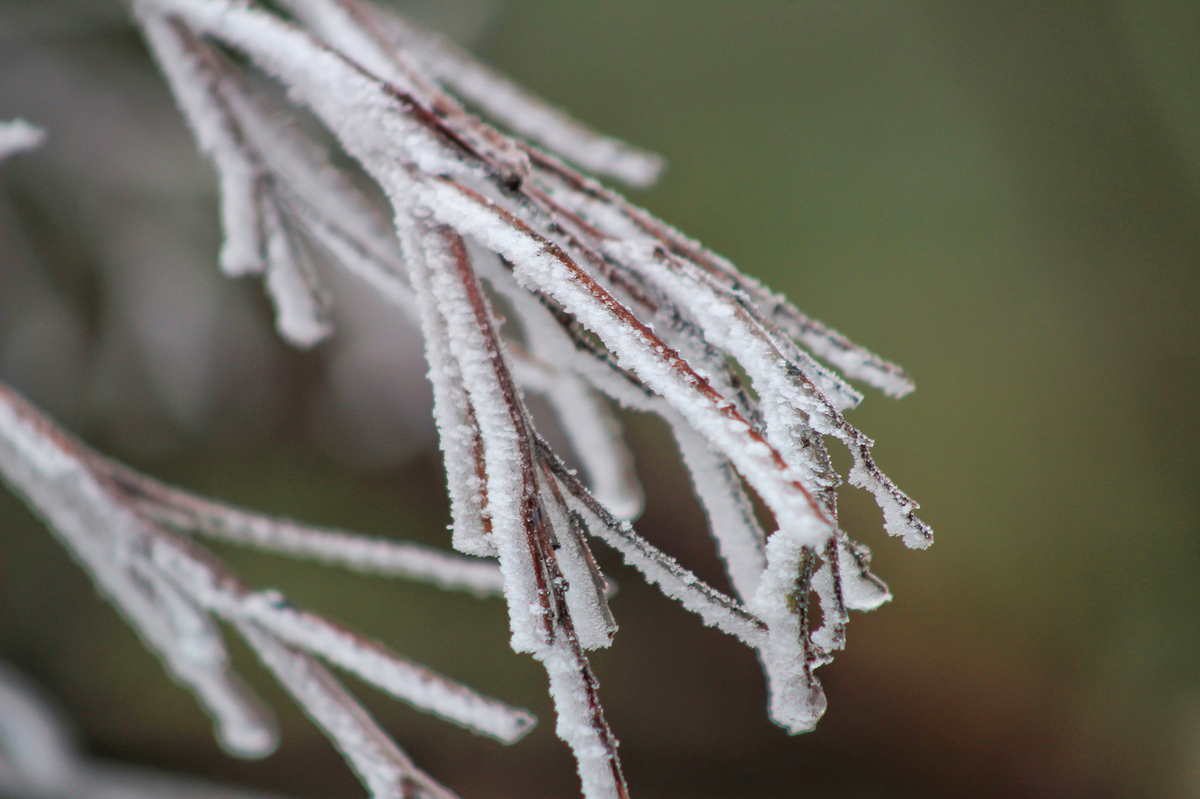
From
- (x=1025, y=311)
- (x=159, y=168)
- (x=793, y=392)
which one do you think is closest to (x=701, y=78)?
(x=1025, y=311)

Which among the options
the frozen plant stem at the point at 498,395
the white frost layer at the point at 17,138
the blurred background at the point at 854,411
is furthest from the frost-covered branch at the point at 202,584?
the blurred background at the point at 854,411

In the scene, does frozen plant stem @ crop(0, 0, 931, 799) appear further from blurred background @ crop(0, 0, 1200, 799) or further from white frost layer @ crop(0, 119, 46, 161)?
blurred background @ crop(0, 0, 1200, 799)

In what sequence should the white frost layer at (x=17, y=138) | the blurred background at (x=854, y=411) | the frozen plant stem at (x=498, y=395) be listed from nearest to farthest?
the frozen plant stem at (x=498, y=395) < the white frost layer at (x=17, y=138) < the blurred background at (x=854, y=411)

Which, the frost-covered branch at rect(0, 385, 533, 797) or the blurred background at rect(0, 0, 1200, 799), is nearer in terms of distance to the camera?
the frost-covered branch at rect(0, 385, 533, 797)

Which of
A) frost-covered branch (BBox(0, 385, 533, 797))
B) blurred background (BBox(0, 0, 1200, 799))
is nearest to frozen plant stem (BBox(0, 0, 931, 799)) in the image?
frost-covered branch (BBox(0, 385, 533, 797))

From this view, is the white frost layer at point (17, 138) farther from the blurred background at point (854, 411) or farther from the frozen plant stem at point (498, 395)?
the blurred background at point (854, 411)

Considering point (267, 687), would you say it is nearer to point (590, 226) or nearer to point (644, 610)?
point (644, 610)

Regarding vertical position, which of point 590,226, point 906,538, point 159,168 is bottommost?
point 906,538
